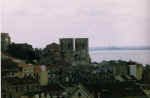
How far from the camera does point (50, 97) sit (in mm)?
2621

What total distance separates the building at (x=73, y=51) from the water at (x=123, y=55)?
10 centimetres

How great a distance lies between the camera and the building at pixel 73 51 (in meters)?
2.63

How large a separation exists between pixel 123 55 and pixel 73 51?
0.55 metres

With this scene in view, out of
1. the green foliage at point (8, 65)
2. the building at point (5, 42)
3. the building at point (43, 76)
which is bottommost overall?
the building at point (43, 76)

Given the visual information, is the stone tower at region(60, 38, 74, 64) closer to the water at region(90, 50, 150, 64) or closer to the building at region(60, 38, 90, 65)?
the building at region(60, 38, 90, 65)

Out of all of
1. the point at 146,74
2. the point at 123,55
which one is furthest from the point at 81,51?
the point at 146,74

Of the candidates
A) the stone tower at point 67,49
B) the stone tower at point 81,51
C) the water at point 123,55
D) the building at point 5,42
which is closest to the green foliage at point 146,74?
the water at point 123,55

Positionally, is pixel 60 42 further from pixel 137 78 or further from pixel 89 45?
pixel 137 78

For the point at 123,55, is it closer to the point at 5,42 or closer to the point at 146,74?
the point at 146,74

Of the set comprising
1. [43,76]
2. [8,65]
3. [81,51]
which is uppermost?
[81,51]

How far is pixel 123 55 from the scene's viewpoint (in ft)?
8.91

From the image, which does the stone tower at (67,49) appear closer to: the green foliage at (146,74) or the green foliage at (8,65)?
the green foliage at (8,65)

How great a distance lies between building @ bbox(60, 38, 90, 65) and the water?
10 centimetres

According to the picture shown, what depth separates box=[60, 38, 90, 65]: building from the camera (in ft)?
8.64
